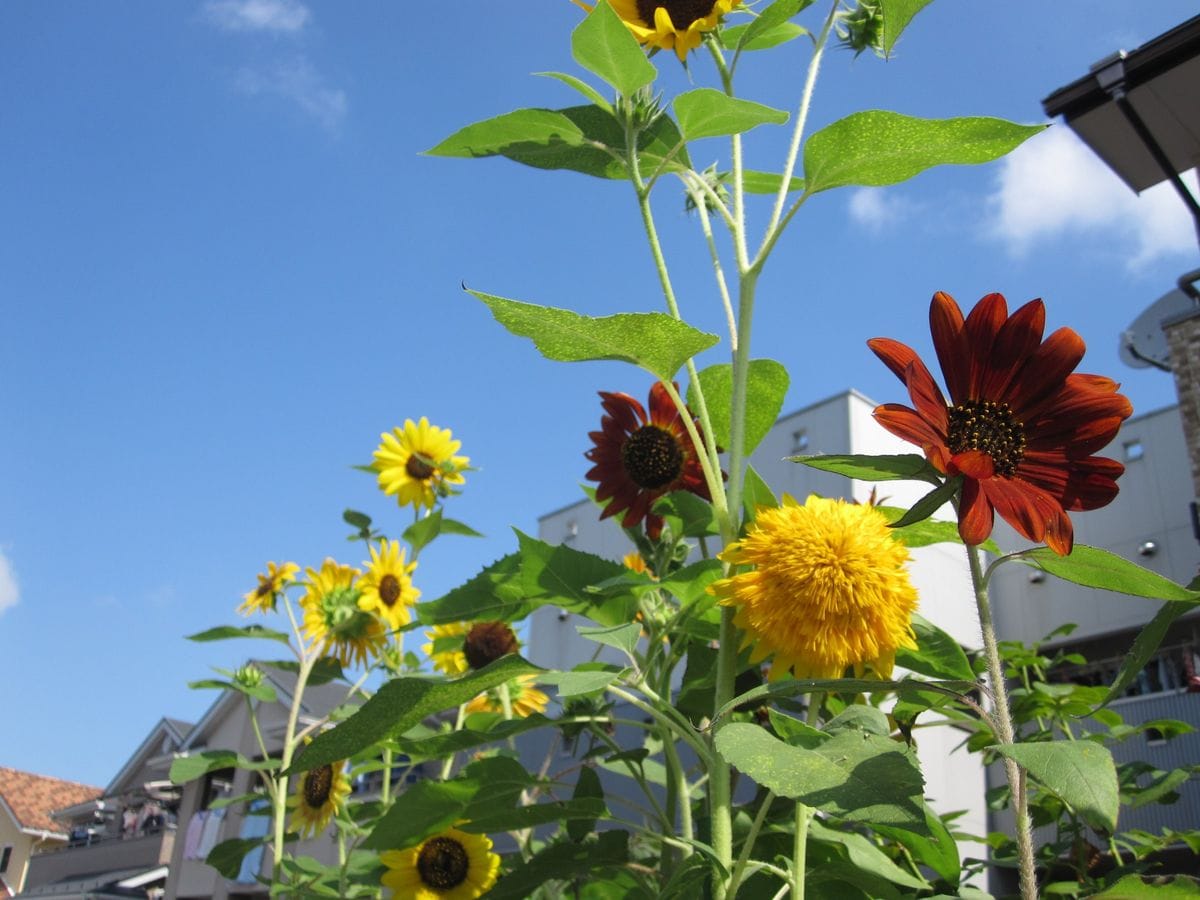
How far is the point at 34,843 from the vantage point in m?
25.3

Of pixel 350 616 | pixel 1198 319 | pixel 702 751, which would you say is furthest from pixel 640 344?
pixel 1198 319

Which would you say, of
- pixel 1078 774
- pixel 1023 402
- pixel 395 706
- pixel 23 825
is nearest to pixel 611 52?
pixel 1023 402

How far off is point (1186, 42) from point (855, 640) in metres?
5.19

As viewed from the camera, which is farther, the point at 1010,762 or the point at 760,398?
the point at 760,398

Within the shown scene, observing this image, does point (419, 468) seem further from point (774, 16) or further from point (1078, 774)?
point (1078, 774)

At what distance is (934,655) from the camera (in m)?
0.88

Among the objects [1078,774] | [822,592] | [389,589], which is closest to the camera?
[1078,774]

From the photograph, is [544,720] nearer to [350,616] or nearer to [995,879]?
[350,616]

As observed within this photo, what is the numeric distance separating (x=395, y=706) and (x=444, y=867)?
862 millimetres

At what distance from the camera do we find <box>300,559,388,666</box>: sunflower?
6.51 feet

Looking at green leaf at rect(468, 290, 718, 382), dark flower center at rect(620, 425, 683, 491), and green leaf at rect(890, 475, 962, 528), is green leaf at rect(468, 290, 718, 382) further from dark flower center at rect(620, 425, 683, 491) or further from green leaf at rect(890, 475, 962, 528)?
dark flower center at rect(620, 425, 683, 491)

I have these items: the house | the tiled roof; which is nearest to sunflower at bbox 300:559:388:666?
the house

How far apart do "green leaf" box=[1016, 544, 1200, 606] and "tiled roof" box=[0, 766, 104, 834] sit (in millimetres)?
28322

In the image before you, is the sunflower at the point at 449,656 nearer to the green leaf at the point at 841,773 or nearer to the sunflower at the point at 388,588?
the sunflower at the point at 388,588
